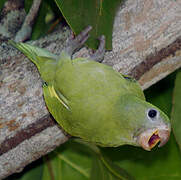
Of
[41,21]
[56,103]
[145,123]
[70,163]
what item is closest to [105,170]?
[70,163]

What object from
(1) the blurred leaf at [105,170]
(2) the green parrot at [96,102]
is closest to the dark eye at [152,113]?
(2) the green parrot at [96,102]

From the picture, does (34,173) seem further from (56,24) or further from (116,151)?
(56,24)

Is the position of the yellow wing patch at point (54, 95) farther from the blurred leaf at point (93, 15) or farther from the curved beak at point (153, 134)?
the curved beak at point (153, 134)

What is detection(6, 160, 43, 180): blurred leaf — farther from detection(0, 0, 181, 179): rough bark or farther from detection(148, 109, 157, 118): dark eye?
detection(148, 109, 157, 118): dark eye

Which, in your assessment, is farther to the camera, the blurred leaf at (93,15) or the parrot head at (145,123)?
the blurred leaf at (93,15)

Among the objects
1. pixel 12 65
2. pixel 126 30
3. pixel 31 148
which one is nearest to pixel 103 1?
pixel 126 30

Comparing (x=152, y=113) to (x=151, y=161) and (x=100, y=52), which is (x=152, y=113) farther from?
(x=151, y=161)
